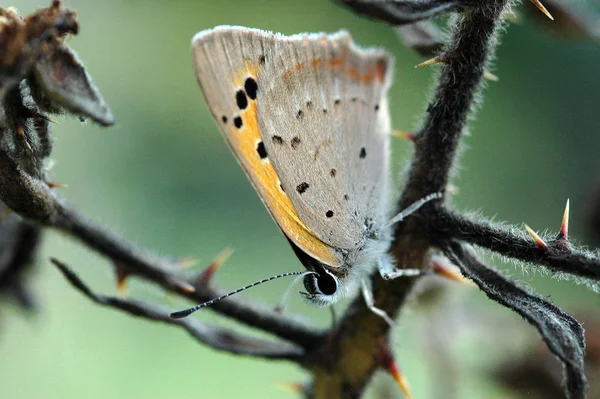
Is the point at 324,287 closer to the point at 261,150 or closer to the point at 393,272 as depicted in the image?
the point at 393,272

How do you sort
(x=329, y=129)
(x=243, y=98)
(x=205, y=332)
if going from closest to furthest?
1. (x=243, y=98)
2. (x=205, y=332)
3. (x=329, y=129)

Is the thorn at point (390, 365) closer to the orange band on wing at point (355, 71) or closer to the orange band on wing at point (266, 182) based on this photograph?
the orange band on wing at point (266, 182)

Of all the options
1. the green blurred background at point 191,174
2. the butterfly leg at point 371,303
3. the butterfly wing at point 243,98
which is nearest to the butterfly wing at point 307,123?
the butterfly wing at point 243,98

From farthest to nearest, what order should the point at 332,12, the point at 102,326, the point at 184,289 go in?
the point at 332,12 < the point at 102,326 < the point at 184,289

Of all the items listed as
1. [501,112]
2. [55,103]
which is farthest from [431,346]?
[501,112]

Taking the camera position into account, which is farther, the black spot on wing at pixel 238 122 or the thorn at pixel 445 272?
the thorn at pixel 445 272

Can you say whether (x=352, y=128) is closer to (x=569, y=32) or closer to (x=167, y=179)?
(x=569, y=32)

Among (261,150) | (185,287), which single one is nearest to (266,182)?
(261,150)
